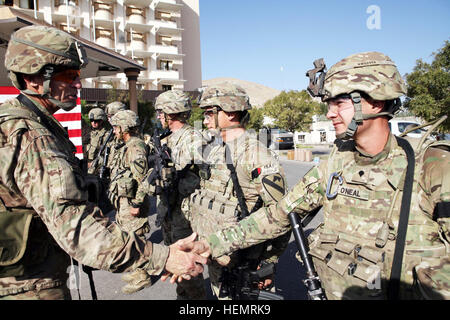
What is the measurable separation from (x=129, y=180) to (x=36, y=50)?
270 centimetres

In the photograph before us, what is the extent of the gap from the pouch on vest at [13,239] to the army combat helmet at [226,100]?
1917 mm

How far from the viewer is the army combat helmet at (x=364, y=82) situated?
1.87 m

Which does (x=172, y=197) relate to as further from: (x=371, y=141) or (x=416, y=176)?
(x=416, y=176)

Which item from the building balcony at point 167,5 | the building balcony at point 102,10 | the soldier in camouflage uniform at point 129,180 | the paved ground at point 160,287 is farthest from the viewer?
the building balcony at point 167,5

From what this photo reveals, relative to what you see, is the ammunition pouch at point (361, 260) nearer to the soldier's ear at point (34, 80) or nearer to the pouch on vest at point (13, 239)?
the pouch on vest at point (13, 239)

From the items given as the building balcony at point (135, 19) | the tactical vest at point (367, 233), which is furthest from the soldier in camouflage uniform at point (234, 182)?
the building balcony at point (135, 19)

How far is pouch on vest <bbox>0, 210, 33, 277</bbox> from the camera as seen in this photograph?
1662 millimetres

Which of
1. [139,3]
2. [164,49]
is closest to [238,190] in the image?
[164,49]

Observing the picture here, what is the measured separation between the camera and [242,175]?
2.79 metres

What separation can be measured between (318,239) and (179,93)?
A: 3.09 meters

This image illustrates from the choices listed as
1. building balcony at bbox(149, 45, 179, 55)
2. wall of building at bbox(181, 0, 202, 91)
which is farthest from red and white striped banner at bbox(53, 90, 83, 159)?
wall of building at bbox(181, 0, 202, 91)

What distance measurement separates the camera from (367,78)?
1.88m

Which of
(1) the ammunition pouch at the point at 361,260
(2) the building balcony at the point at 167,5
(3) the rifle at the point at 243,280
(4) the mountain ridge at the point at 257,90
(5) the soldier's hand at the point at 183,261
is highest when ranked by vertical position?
(4) the mountain ridge at the point at 257,90

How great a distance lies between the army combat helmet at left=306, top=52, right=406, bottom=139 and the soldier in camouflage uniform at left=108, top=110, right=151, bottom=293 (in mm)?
3239
